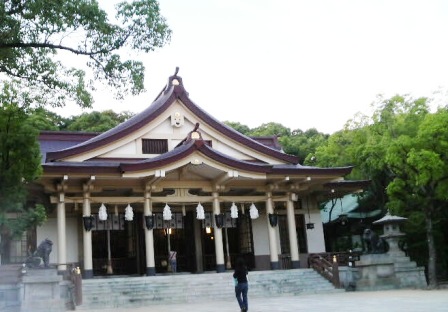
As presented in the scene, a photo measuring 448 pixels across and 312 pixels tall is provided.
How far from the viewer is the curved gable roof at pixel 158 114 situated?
21906 millimetres

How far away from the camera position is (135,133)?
74.5ft

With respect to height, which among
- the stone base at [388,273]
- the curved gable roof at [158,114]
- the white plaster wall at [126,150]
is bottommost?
the stone base at [388,273]

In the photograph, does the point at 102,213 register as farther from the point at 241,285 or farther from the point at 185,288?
the point at 241,285

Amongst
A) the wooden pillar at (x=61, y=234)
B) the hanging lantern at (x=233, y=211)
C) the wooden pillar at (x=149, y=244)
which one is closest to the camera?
the wooden pillar at (x=61, y=234)

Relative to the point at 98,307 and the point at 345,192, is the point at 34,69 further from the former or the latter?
the point at 345,192

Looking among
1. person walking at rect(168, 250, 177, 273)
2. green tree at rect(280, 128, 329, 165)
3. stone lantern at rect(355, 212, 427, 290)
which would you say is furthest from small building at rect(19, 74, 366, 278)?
green tree at rect(280, 128, 329, 165)

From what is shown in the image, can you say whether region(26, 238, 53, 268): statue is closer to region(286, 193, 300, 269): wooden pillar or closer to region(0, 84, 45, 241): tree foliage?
region(0, 84, 45, 241): tree foliage

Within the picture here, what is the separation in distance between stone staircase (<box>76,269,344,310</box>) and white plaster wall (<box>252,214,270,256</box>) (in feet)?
13.0

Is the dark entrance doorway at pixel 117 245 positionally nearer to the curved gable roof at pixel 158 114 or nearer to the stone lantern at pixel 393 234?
the curved gable roof at pixel 158 114

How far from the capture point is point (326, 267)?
2077 centimetres

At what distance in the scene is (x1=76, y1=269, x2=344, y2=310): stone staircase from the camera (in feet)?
56.0

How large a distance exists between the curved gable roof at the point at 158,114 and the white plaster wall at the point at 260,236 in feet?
10.4

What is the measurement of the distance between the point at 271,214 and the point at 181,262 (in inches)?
181

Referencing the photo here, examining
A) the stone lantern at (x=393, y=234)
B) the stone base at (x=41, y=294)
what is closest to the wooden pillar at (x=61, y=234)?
the stone base at (x=41, y=294)
